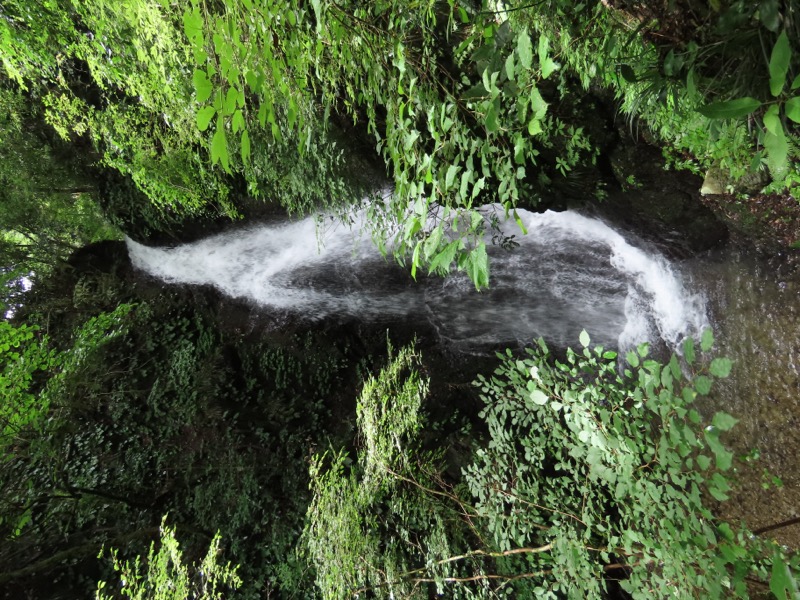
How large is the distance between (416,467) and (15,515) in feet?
15.4

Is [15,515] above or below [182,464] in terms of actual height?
below

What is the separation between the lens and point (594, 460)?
7.43ft

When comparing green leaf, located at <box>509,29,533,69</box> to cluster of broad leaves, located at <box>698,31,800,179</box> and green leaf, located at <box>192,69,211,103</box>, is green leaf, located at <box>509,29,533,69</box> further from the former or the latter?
green leaf, located at <box>192,69,211,103</box>

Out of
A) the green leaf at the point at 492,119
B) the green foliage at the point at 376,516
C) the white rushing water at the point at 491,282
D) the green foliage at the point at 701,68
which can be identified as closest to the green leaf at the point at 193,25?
the green leaf at the point at 492,119

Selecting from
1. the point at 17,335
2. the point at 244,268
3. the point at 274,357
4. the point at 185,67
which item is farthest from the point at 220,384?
the point at 185,67

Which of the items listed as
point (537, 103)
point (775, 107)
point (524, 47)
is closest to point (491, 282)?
point (537, 103)

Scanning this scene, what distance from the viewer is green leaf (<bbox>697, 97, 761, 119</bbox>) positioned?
1.07m

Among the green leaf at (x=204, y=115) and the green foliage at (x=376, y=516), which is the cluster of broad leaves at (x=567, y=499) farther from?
the green leaf at (x=204, y=115)

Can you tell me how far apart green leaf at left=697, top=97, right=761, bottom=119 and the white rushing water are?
3.17 metres

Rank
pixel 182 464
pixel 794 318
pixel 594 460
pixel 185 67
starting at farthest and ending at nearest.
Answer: pixel 182 464 < pixel 185 67 < pixel 794 318 < pixel 594 460

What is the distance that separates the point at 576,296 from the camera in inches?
Answer: 201

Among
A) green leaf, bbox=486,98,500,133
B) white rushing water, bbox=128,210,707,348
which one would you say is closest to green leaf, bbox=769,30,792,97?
green leaf, bbox=486,98,500,133

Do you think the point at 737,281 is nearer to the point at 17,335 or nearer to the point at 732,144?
the point at 732,144

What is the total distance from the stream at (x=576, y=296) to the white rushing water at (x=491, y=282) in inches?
0.6
